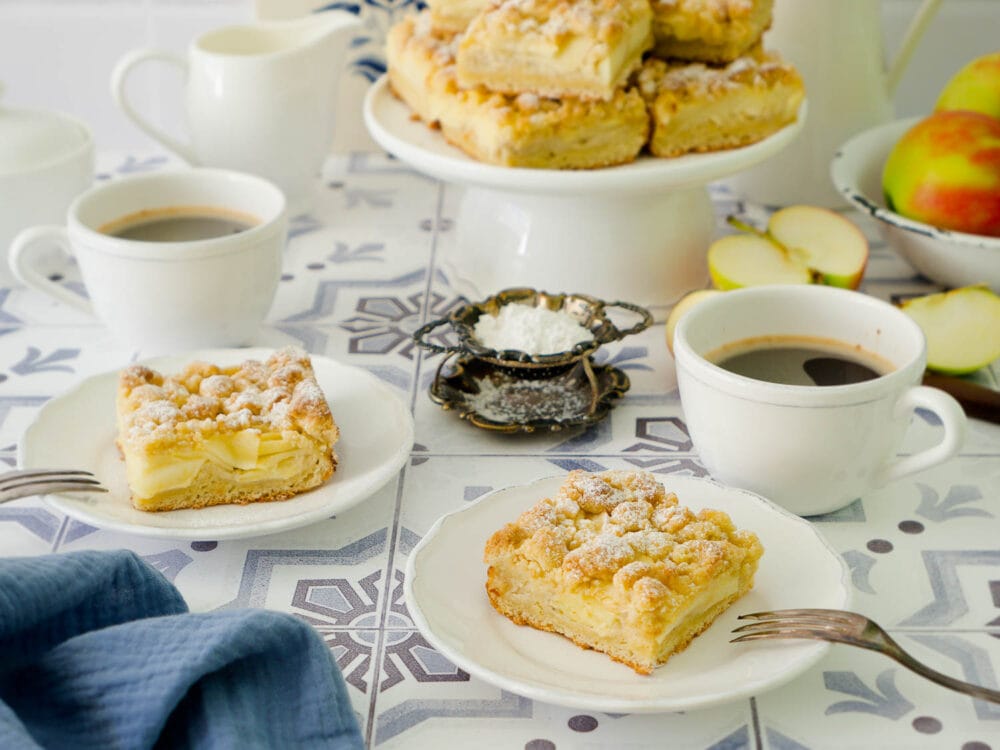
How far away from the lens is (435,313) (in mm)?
1485

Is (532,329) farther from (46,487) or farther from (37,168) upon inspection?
(37,168)

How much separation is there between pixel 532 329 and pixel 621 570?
41cm

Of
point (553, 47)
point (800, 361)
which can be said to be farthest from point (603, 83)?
point (800, 361)

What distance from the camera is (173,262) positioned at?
129 centimetres

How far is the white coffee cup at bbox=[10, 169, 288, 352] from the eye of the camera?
1.29 m

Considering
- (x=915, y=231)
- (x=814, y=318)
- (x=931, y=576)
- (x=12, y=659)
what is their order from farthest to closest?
(x=915, y=231)
(x=814, y=318)
(x=931, y=576)
(x=12, y=659)

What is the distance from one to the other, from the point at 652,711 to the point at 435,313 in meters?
0.76

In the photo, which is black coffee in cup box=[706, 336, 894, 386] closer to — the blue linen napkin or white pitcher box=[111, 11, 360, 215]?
the blue linen napkin

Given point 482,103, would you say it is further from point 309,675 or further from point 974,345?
point 309,675

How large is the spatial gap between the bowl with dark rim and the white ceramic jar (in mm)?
949

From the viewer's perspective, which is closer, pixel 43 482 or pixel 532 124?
pixel 43 482

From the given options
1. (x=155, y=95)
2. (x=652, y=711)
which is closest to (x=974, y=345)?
(x=652, y=711)

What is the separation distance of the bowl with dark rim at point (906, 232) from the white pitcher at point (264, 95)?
0.68m

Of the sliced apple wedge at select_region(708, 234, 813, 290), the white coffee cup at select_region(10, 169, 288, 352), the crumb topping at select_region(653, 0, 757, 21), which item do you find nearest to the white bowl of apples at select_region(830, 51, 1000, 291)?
the sliced apple wedge at select_region(708, 234, 813, 290)
